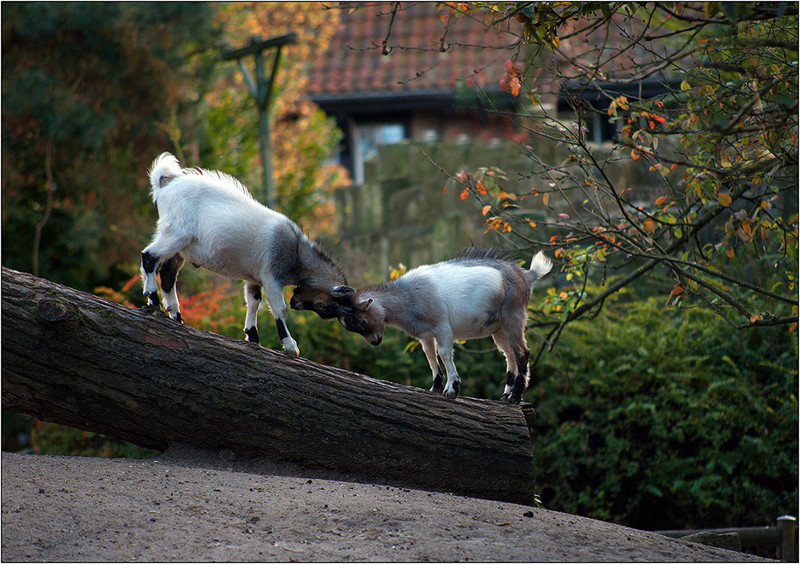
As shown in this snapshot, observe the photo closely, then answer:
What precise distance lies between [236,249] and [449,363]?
1.69 metres

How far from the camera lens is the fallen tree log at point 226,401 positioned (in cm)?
534

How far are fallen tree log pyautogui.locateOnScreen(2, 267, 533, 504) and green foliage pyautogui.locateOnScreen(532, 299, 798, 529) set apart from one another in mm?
2630

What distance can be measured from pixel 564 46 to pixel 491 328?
9.56 m

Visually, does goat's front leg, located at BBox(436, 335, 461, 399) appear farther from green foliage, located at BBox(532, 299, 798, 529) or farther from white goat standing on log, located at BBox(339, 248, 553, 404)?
green foliage, located at BBox(532, 299, 798, 529)

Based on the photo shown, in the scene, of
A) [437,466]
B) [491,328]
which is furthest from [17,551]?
[491,328]

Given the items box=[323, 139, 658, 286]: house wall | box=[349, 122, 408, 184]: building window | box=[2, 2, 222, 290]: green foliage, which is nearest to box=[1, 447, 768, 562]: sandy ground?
box=[323, 139, 658, 286]: house wall

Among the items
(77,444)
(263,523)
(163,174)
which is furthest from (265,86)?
(263,523)

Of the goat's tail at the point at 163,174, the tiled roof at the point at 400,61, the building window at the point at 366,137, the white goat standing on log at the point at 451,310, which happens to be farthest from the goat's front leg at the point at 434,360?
the building window at the point at 366,137

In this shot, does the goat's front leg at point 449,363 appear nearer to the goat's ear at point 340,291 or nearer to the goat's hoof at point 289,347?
the goat's ear at point 340,291

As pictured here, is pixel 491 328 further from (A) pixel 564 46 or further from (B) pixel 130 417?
(A) pixel 564 46

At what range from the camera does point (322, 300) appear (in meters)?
5.67

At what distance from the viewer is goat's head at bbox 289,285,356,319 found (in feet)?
18.4

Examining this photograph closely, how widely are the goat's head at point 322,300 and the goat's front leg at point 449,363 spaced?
2.36 ft

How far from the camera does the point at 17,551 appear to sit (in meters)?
4.13
